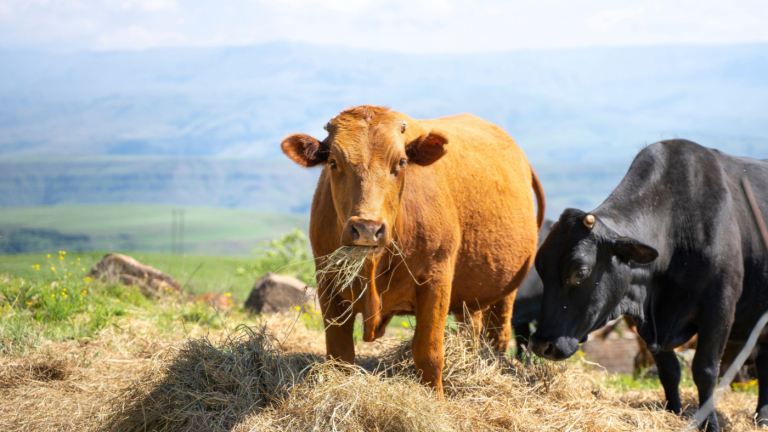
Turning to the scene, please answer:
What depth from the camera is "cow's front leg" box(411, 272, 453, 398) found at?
4395 mm

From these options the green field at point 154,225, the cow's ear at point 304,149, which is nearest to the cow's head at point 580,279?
the cow's ear at point 304,149

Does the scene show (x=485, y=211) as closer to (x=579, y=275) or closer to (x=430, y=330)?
(x=579, y=275)

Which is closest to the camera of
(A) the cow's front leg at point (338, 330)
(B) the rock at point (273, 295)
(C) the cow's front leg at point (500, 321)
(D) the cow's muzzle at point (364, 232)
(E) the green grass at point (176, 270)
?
(D) the cow's muzzle at point (364, 232)

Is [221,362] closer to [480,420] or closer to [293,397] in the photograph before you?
[293,397]

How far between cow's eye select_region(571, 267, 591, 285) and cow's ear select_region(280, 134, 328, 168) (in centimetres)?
208

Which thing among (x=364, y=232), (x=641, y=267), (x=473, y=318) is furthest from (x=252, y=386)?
(x=641, y=267)

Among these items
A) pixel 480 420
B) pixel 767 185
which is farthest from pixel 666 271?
pixel 480 420

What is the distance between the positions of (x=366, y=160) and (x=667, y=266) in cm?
287

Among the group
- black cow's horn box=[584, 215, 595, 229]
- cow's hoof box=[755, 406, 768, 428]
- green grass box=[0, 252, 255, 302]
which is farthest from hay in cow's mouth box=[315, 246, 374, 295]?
green grass box=[0, 252, 255, 302]

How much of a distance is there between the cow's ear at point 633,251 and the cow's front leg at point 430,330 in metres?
1.36

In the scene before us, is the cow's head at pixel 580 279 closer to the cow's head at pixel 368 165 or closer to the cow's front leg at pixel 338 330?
the cow's head at pixel 368 165

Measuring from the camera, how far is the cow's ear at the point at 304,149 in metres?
4.04

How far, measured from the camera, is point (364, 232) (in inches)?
134

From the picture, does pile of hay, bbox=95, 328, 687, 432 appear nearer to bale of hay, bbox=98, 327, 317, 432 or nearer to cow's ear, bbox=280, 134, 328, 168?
bale of hay, bbox=98, 327, 317, 432
